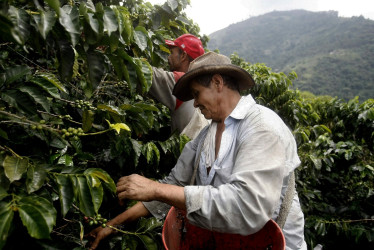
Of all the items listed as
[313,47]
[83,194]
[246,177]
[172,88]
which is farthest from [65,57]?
[313,47]

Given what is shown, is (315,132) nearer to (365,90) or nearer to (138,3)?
(138,3)

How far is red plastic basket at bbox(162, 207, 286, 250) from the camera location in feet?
5.29

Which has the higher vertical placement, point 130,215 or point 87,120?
point 87,120

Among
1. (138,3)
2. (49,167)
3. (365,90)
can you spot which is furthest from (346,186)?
(365,90)

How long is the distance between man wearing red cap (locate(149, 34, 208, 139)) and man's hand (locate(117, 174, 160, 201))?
1.12 meters

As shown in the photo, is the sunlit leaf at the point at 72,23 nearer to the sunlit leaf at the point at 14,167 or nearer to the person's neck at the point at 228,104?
the sunlit leaf at the point at 14,167

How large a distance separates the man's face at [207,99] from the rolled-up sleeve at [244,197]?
0.53 metres

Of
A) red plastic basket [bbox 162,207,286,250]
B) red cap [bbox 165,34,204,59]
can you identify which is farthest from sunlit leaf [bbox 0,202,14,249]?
red cap [bbox 165,34,204,59]

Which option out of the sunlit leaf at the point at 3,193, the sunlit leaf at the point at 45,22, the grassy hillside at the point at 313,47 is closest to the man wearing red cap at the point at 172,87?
the sunlit leaf at the point at 45,22

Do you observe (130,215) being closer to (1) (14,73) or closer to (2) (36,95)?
(2) (36,95)

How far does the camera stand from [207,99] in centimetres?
186

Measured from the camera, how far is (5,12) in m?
0.91

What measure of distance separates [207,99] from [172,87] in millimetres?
762

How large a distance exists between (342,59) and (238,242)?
73895 millimetres
